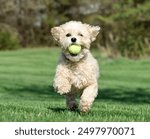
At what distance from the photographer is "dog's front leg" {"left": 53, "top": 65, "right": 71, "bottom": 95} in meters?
9.77

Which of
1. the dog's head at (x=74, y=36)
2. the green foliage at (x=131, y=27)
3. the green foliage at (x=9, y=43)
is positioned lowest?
the green foliage at (x=9, y=43)

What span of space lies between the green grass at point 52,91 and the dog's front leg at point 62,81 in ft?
1.30

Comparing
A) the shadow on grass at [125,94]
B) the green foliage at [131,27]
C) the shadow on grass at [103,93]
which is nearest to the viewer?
the shadow on grass at [125,94]

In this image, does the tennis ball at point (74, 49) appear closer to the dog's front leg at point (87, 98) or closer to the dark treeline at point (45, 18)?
the dog's front leg at point (87, 98)

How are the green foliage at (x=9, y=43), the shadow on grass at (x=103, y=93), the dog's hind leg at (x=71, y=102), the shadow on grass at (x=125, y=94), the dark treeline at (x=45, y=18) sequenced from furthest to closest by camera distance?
1. the green foliage at (x=9, y=43)
2. the dark treeline at (x=45, y=18)
3. the shadow on grass at (x=103, y=93)
4. the shadow on grass at (x=125, y=94)
5. the dog's hind leg at (x=71, y=102)

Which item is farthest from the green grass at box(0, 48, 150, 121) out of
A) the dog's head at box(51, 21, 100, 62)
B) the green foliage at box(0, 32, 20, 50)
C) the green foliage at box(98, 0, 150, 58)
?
the green foliage at box(0, 32, 20, 50)

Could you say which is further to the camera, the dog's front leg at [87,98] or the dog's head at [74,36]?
the dog's front leg at [87,98]

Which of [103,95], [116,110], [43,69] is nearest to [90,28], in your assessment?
[116,110]

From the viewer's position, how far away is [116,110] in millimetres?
11625

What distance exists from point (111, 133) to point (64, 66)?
2.23m

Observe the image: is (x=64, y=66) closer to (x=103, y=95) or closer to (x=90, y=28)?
(x=90, y=28)

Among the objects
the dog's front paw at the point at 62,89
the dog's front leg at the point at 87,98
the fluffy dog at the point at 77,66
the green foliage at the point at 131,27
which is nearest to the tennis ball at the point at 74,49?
the fluffy dog at the point at 77,66

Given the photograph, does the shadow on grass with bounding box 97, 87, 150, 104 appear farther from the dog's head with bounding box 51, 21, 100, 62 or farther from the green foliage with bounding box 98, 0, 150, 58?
the green foliage with bounding box 98, 0, 150, 58

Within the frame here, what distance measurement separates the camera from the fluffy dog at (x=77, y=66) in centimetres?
974
